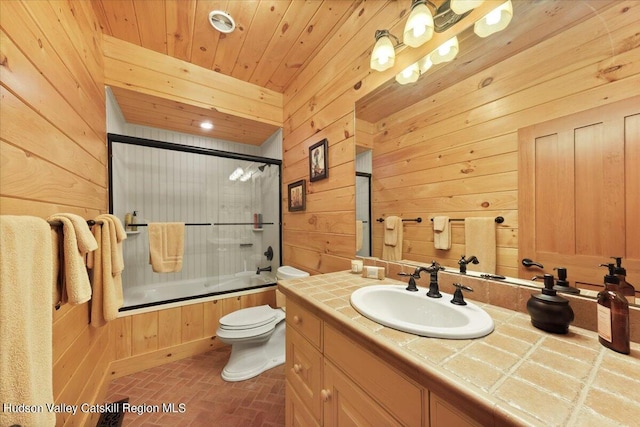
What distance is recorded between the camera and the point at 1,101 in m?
0.73

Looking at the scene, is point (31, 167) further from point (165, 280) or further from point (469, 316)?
point (165, 280)

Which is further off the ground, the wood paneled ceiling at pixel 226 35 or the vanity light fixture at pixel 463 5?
the wood paneled ceiling at pixel 226 35

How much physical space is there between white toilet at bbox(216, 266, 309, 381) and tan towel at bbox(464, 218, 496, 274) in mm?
1372

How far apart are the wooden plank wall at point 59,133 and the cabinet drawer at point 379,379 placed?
3.93 feet

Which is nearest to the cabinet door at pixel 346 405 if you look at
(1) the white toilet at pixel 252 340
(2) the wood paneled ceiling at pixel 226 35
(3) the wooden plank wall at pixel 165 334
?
(1) the white toilet at pixel 252 340

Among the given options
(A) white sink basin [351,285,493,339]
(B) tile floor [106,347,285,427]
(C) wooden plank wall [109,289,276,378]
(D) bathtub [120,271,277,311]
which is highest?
(A) white sink basin [351,285,493,339]

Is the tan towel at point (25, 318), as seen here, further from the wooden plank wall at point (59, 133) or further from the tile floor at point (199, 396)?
the tile floor at point (199, 396)

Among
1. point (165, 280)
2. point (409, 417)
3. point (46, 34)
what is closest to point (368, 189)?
point (409, 417)

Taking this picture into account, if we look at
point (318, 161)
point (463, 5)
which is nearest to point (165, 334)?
point (318, 161)

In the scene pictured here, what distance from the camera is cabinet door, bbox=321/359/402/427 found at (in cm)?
65

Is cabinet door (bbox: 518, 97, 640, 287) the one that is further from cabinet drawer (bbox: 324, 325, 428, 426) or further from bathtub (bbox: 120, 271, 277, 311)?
bathtub (bbox: 120, 271, 277, 311)

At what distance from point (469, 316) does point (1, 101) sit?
65.7 inches

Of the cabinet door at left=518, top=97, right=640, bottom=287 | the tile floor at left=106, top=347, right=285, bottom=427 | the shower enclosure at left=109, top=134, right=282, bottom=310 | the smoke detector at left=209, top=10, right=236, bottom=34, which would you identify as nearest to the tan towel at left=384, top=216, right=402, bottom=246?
the cabinet door at left=518, top=97, right=640, bottom=287

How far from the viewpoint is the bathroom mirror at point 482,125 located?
78 cm
